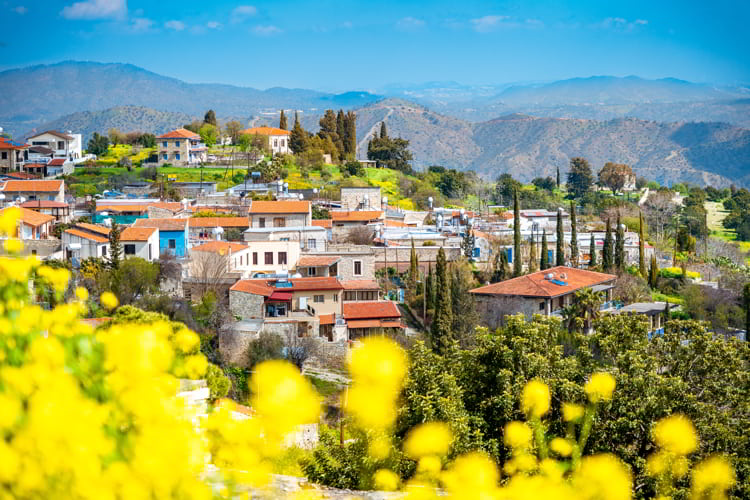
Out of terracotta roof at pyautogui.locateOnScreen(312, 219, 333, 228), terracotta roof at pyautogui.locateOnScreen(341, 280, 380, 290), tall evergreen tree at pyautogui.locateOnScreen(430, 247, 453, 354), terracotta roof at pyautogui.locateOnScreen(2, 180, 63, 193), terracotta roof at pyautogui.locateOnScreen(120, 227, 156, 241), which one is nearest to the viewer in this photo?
tall evergreen tree at pyautogui.locateOnScreen(430, 247, 453, 354)

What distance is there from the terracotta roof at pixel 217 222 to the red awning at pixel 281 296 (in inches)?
417

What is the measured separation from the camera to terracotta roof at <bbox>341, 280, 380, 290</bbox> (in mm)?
26239

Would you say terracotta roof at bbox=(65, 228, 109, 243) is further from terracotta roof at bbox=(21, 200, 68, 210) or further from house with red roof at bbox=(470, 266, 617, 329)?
house with red roof at bbox=(470, 266, 617, 329)

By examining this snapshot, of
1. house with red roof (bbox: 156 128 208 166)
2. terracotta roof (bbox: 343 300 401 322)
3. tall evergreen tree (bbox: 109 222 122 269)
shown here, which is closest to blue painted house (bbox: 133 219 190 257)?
tall evergreen tree (bbox: 109 222 122 269)

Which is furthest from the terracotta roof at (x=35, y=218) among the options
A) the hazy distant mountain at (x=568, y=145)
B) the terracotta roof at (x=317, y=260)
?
the hazy distant mountain at (x=568, y=145)

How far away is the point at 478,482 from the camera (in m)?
1.84

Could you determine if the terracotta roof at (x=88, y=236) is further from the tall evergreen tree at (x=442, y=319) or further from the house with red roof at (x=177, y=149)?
the house with red roof at (x=177, y=149)

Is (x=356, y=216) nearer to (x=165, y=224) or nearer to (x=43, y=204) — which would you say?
(x=165, y=224)

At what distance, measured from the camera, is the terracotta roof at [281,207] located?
3353 cm

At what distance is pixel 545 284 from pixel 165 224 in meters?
13.5

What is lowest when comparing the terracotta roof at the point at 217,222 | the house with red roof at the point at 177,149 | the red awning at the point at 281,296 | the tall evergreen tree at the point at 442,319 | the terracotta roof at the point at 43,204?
the tall evergreen tree at the point at 442,319

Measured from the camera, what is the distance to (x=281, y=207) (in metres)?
33.8

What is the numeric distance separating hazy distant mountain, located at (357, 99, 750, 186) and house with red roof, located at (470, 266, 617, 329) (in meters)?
85.1

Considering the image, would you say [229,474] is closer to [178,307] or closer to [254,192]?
[178,307]
